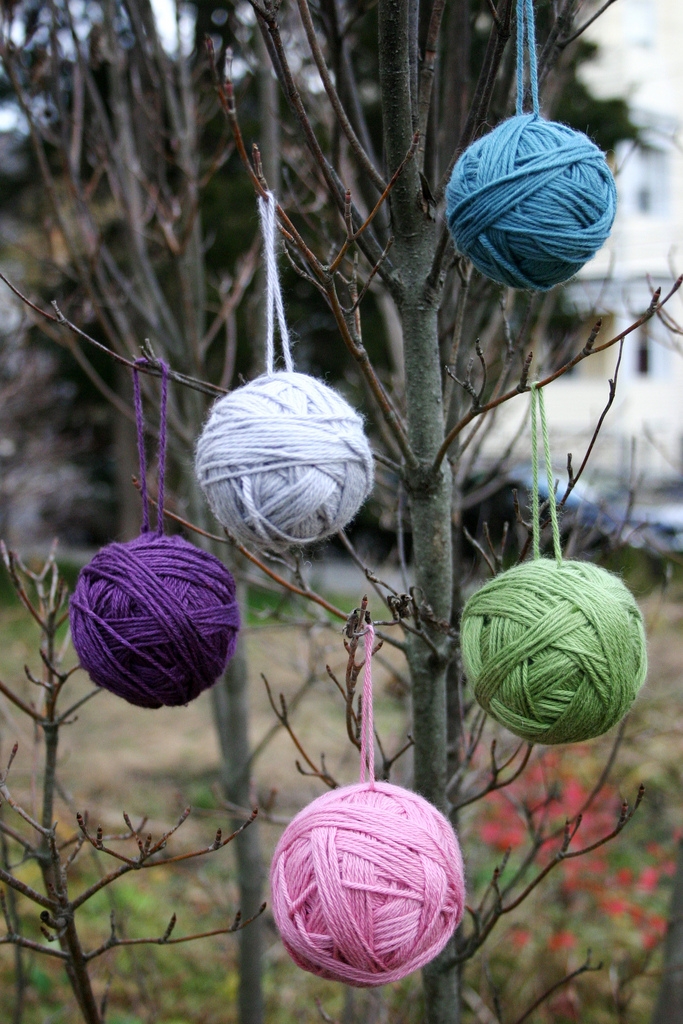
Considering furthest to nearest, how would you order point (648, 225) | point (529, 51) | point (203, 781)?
1. point (648, 225)
2. point (203, 781)
3. point (529, 51)

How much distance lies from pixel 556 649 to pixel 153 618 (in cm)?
58

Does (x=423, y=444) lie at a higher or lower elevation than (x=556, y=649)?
higher

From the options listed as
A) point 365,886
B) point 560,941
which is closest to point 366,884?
point 365,886

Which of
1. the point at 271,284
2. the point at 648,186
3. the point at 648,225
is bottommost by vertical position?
the point at 271,284

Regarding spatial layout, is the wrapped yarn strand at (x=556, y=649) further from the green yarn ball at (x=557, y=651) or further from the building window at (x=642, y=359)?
the building window at (x=642, y=359)

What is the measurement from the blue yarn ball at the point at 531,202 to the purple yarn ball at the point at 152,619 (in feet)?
2.07

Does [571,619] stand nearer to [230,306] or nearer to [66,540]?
[230,306]

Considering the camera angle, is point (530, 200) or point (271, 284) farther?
point (271, 284)

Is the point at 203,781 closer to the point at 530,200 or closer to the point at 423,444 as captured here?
the point at 423,444

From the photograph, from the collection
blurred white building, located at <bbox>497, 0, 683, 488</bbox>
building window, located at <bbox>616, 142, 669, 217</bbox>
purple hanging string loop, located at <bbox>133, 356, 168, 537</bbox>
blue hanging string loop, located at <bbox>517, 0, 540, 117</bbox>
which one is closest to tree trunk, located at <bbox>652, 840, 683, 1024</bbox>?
purple hanging string loop, located at <bbox>133, 356, 168, 537</bbox>

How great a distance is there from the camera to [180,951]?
12.8 ft

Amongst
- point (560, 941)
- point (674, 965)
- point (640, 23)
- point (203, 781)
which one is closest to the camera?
point (674, 965)

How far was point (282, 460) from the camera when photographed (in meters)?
1.11

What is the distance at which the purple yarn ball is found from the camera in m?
1.24
